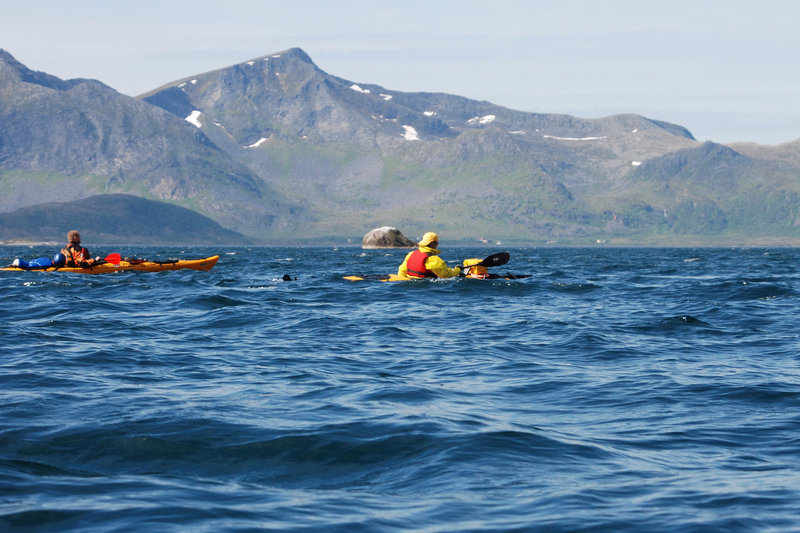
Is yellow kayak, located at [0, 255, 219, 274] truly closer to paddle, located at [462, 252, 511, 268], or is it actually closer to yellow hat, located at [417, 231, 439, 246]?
yellow hat, located at [417, 231, 439, 246]

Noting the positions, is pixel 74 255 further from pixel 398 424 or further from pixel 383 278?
pixel 398 424

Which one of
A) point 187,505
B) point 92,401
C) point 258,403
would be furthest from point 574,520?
point 92,401

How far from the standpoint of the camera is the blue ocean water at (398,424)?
283 inches

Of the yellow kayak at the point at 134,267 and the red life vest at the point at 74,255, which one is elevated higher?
the red life vest at the point at 74,255

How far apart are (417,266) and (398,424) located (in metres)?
21.6

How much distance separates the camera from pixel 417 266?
31719mm

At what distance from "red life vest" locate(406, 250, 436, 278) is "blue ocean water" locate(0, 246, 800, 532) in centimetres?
934

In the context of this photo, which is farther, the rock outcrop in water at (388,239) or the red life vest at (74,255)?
the rock outcrop in water at (388,239)

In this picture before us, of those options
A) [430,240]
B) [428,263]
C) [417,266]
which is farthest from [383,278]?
[430,240]

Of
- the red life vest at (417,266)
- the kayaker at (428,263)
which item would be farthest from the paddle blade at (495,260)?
the red life vest at (417,266)

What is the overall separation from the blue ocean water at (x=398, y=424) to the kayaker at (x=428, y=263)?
8.89 m

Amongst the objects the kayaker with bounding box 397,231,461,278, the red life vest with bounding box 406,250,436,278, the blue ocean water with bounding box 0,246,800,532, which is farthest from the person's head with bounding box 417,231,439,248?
the blue ocean water with bounding box 0,246,800,532

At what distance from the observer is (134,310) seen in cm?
2473

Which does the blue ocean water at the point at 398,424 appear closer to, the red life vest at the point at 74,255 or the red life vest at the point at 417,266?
the red life vest at the point at 417,266
